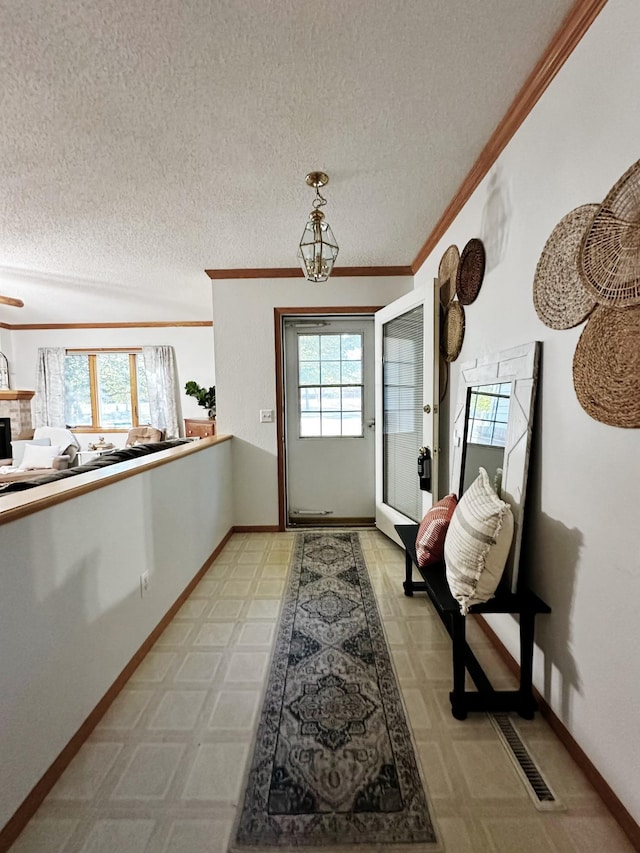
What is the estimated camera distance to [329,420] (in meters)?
3.56

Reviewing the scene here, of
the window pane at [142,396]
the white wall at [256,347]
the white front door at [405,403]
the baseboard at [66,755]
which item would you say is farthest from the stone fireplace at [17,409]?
the white front door at [405,403]

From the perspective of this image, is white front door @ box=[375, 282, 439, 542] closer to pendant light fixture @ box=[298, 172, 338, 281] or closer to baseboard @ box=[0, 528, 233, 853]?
pendant light fixture @ box=[298, 172, 338, 281]

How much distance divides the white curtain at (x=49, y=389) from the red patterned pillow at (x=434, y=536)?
19.2 feet

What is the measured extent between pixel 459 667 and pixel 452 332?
180 centimetres

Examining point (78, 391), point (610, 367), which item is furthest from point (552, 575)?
point (78, 391)

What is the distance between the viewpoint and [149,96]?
54.4 inches

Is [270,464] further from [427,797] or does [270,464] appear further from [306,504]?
[427,797]

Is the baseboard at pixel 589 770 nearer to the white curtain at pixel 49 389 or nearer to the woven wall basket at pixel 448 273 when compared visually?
the woven wall basket at pixel 448 273

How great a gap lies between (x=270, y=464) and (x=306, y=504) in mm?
613

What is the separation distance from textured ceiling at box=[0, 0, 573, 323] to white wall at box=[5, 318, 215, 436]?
2.89m

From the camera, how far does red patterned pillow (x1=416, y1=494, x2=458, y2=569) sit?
173 cm

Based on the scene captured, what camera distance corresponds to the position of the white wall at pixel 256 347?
3234 millimetres

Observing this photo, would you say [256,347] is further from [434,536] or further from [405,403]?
[434,536]

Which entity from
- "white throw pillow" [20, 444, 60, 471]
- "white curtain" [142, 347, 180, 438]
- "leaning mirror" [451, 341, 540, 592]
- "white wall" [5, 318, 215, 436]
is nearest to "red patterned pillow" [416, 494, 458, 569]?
"leaning mirror" [451, 341, 540, 592]
